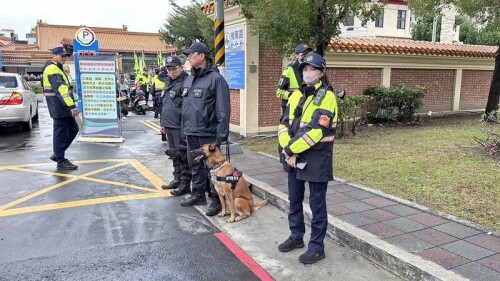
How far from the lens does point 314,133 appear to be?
333 centimetres

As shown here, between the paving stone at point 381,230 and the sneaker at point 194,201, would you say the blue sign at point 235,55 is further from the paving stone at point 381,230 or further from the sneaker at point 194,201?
the paving stone at point 381,230

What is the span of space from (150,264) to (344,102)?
664 centimetres

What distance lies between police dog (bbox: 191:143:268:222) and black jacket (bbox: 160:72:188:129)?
1.09m

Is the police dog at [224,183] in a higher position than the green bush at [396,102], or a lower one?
lower

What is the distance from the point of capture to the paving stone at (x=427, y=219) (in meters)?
4.20

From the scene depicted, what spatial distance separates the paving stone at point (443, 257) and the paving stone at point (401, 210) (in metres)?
0.90

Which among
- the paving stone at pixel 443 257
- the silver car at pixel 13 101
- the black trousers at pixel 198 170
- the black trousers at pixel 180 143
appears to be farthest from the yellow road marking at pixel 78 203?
the silver car at pixel 13 101

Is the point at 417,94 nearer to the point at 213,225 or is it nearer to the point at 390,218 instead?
the point at 390,218

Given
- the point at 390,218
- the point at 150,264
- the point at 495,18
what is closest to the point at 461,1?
the point at 495,18

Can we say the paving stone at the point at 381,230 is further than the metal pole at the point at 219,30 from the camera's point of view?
No

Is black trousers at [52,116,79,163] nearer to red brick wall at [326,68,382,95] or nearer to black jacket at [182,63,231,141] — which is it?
black jacket at [182,63,231,141]

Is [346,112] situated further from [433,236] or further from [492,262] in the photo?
[492,262]

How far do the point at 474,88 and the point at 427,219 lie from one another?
41.0 feet

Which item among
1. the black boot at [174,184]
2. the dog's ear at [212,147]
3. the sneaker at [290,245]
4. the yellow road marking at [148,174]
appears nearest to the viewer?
the sneaker at [290,245]
